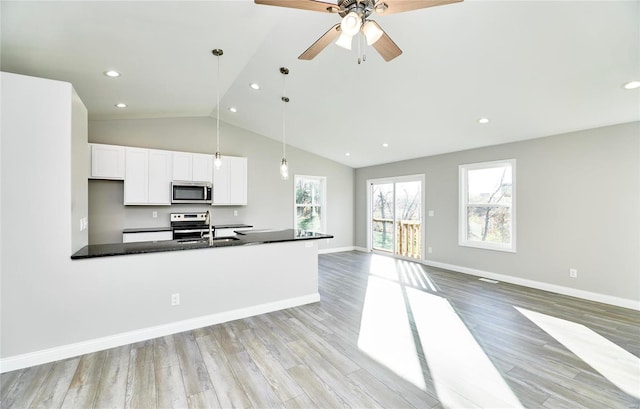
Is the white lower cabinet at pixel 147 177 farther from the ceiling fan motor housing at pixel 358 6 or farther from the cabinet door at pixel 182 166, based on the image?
the ceiling fan motor housing at pixel 358 6

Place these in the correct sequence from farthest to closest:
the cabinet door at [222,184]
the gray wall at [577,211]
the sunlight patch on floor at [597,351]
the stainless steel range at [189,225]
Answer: the cabinet door at [222,184], the stainless steel range at [189,225], the gray wall at [577,211], the sunlight patch on floor at [597,351]

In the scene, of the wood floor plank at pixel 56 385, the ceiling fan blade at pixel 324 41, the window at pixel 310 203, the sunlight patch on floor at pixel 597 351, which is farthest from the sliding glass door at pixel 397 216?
the wood floor plank at pixel 56 385

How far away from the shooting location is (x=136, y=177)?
479 cm

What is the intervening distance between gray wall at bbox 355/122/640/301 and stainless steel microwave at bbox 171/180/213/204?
16.4 feet

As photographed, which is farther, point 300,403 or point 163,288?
point 163,288

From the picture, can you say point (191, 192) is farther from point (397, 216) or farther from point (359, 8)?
point (397, 216)

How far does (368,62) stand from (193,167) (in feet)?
12.1

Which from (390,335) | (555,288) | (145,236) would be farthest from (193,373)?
(555,288)

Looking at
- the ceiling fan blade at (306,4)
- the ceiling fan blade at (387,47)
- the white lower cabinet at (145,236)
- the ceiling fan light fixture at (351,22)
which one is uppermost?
the ceiling fan blade at (306,4)

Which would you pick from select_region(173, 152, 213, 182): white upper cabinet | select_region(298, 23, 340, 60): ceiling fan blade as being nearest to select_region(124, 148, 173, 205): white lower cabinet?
select_region(173, 152, 213, 182): white upper cabinet

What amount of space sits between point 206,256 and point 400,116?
3.44 meters

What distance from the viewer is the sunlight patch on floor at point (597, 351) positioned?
2.15 meters

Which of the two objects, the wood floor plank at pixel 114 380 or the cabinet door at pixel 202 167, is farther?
the cabinet door at pixel 202 167

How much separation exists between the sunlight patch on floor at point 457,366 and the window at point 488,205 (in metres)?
2.32
